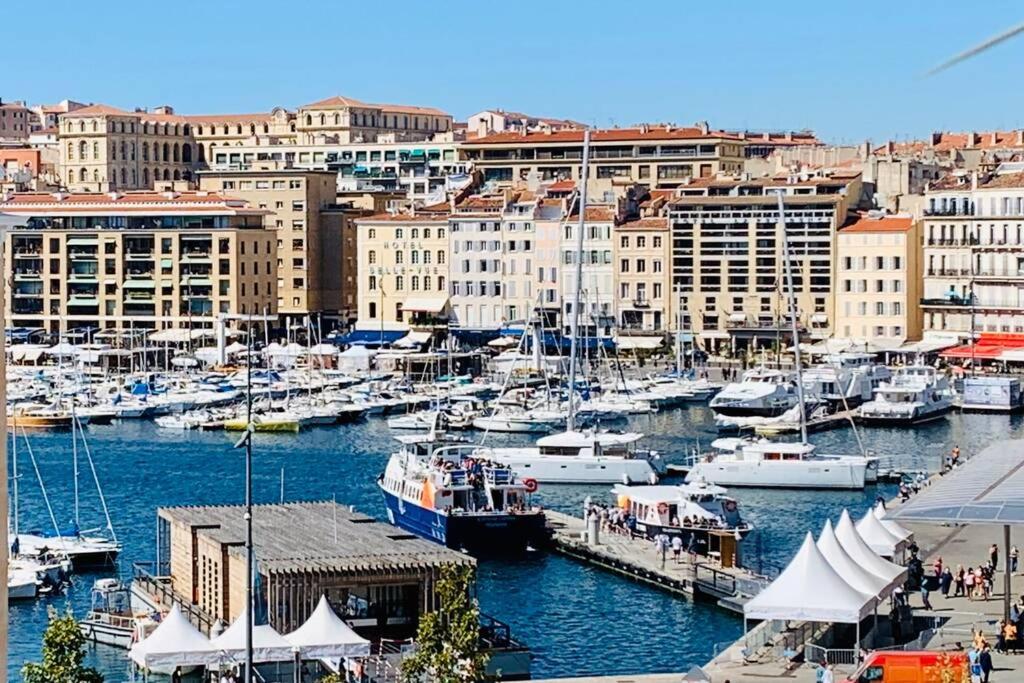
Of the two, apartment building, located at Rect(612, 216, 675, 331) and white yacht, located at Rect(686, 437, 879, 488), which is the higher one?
apartment building, located at Rect(612, 216, 675, 331)

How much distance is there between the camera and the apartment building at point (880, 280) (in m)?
61.7

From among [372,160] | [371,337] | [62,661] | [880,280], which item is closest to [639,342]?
[880,280]

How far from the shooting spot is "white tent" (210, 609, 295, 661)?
63.9ft

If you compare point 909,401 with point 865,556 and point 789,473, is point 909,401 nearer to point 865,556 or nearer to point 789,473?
point 789,473

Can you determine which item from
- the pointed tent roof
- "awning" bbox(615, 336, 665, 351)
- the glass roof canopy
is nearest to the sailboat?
the glass roof canopy

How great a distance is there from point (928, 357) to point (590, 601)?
117 ft

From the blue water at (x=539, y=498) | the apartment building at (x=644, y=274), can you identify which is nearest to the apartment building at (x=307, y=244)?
the apartment building at (x=644, y=274)

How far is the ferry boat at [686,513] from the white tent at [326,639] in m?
10.1

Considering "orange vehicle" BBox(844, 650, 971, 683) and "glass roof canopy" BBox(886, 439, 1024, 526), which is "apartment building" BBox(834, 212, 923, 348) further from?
"orange vehicle" BBox(844, 650, 971, 683)

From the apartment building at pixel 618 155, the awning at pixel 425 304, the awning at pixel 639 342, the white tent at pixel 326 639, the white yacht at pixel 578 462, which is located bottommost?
the white yacht at pixel 578 462

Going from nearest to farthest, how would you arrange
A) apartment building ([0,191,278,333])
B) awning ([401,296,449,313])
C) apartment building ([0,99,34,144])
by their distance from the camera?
awning ([401,296,449,313]), apartment building ([0,191,278,333]), apartment building ([0,99,34,144])

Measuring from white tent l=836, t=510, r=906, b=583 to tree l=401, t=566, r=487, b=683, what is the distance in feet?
12.6

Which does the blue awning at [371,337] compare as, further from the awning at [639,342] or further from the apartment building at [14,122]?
the apartment building at [14,122]

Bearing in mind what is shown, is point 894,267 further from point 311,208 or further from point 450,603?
point 450,603
